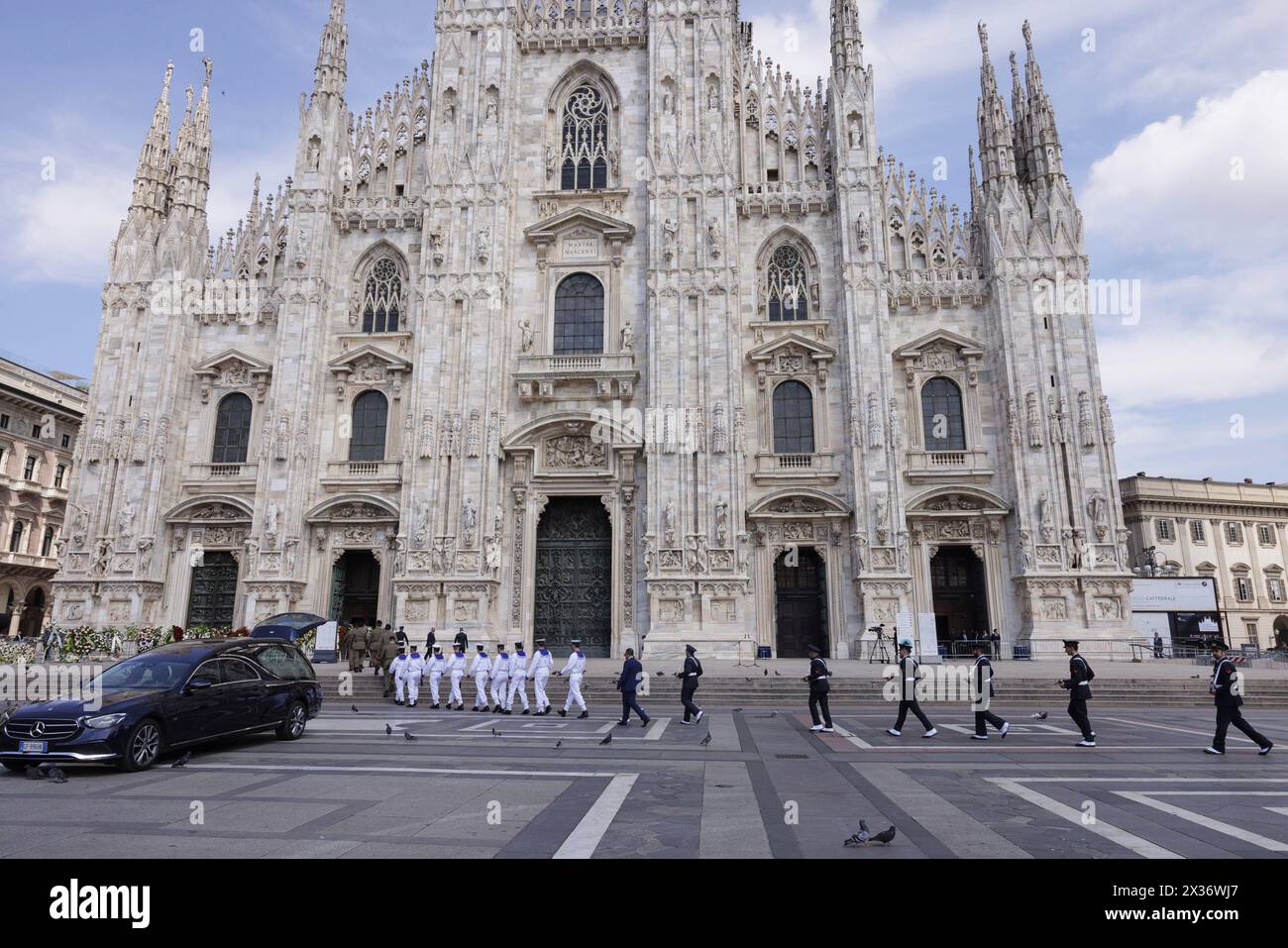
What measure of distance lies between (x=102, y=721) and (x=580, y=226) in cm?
2505

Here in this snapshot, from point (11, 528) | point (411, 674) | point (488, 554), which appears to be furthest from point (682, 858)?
point (11, 528)

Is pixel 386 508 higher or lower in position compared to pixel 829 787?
higher

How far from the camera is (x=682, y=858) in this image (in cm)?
557

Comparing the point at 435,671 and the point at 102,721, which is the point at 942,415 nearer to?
the point at 435,671

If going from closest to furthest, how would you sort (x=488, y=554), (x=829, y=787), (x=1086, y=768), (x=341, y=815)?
(x=341, y=815) → (x=829, y=787) → (x=1086, y=768) → (x=488, y=554)

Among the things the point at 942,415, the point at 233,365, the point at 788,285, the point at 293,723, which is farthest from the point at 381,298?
the point at 293,723

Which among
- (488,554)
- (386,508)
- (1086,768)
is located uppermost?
(386,508)

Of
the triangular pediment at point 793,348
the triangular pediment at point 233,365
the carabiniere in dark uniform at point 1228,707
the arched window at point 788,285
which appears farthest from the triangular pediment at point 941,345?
the triangular pediment at point 233,365

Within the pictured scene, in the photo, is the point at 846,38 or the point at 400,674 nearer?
the point at 400,674

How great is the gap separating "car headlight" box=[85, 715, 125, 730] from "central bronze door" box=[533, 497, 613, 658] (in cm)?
1915

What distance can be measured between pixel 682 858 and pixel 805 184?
94.9ft

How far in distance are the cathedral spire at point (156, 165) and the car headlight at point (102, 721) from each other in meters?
29.5

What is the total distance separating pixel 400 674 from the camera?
736 inches
